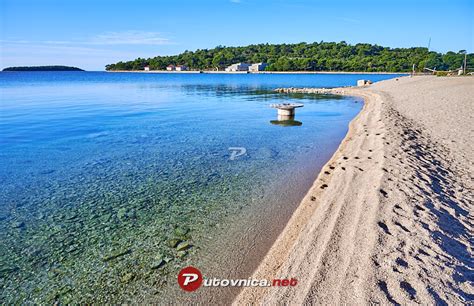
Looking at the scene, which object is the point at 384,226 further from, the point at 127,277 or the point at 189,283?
the point at 127,277

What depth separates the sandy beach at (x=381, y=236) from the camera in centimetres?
460

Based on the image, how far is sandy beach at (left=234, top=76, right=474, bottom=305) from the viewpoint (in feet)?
15.1

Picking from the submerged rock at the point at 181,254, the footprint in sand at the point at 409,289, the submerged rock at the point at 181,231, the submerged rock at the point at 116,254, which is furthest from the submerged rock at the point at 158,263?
the footprint in sand at the point at 409,289

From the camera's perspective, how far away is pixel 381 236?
19.3ft

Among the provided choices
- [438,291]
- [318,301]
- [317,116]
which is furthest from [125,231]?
[317,116]

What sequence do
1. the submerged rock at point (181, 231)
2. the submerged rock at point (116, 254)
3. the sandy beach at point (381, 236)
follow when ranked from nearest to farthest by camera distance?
the sandy beach at point (381, 236)
the submerged rock at point (116, 254)
the submerged rock at point (181, 231)

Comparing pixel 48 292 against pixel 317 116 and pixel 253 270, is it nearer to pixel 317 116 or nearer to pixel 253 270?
pixel 253 270

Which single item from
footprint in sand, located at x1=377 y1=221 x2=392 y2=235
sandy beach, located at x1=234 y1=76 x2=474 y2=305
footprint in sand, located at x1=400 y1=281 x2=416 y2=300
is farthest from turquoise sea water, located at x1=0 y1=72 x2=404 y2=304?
footprint in sand, located at x1=400 y1=281 x2=416 y2=300

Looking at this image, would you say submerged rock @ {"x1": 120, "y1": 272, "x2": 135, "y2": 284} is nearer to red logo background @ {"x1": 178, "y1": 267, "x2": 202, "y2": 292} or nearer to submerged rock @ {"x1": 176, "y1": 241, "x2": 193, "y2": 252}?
red logo background @ {"x1": 178, "y1": 267, "x2": 202, "y2": 292}

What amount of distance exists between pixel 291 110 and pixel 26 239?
68.3 ft

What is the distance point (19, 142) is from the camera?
60.9 feet

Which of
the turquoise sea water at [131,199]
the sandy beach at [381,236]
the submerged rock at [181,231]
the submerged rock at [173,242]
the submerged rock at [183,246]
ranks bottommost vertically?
the turquoise sea water at [131,199]

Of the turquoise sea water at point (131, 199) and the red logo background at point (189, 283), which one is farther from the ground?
the red logo background at point (189, 283)

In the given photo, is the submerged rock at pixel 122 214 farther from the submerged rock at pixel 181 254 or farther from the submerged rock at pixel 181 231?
the submerged rock at pixel 181 254
